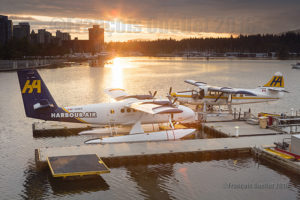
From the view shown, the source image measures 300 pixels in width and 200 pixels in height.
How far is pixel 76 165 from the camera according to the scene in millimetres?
17156

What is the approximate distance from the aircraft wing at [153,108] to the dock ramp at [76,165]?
170 inches

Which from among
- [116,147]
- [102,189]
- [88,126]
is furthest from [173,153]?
[88,126]

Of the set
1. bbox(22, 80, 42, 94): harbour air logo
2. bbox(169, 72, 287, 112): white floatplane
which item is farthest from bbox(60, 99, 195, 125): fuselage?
bbox(169, 72, 287, 112): white floatplane

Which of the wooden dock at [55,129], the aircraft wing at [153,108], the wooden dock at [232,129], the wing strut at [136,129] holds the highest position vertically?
the aircraft wing at [153,108]

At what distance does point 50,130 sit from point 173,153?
11488 millimetres

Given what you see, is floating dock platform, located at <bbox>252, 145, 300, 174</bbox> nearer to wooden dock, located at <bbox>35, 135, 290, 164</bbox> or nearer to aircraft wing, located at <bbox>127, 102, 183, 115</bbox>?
wooden dock, located at <bbox>35, 135, 290, 164</bbox>

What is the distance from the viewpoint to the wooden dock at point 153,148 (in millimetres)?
19266

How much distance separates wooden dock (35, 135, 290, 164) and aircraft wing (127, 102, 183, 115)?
7.38 ft

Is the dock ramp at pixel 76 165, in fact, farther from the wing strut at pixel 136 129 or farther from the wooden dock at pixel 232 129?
the wooden dock at pixel 232 129

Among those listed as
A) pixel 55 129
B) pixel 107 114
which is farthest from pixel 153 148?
pixel 55 129

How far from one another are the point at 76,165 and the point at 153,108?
5.98 m

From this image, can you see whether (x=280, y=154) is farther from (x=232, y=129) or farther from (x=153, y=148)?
(x=153, y=148)

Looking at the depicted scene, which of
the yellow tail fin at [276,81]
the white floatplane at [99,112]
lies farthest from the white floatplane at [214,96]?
the white floatplane at [99,112]

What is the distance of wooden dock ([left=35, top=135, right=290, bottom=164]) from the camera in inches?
758
